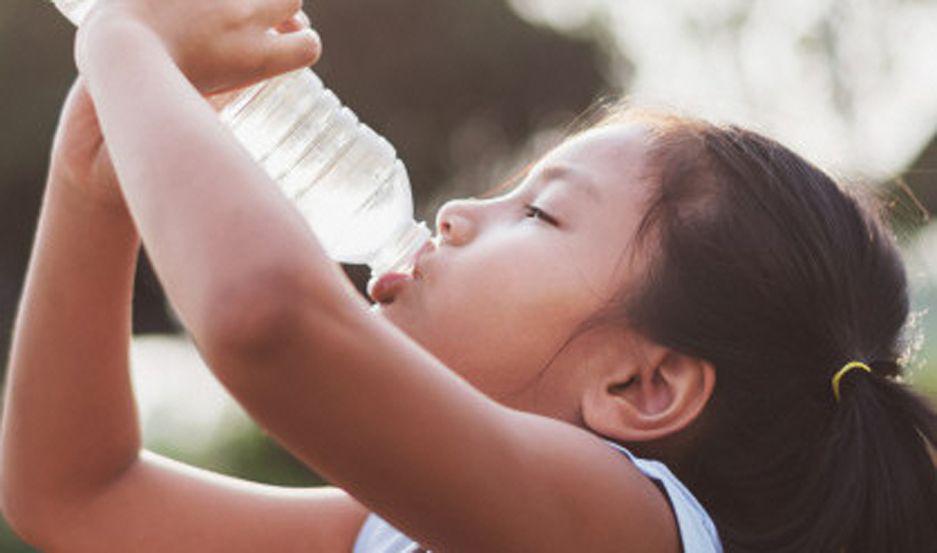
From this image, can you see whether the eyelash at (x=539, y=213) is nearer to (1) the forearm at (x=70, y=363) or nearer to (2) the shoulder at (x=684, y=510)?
(2) the shoulder at (x=684, y=510)

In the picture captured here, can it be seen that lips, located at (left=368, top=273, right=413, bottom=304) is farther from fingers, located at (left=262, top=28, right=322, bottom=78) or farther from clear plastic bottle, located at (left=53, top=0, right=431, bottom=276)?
clear plastic bottle, located at (left=53, top=0, right=431, bottom=276)

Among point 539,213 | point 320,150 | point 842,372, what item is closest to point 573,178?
point 539,213

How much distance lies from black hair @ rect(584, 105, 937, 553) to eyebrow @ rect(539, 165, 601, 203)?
71mm

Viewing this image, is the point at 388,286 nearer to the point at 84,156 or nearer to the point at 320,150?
the point at 84,156

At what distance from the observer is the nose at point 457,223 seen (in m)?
2.04

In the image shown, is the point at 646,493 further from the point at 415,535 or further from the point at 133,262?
the point at 133,262

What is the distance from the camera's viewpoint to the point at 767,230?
206 centimetres

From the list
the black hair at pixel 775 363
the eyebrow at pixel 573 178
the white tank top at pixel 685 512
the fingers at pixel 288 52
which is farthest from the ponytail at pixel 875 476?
the fingers at pixel 288 52

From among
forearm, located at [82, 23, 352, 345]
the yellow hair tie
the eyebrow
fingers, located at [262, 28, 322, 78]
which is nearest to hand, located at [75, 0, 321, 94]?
fingers, located at [262, 28, 322, 78]

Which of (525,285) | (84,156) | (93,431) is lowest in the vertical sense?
(93,431)

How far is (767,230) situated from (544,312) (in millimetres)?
311

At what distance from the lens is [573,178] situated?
2078 mm

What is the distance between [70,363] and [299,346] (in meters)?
0.71

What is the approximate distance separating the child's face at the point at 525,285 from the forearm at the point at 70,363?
33 cm
